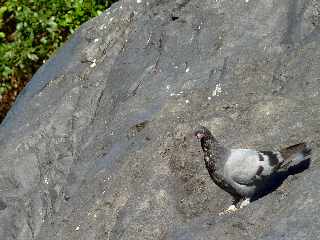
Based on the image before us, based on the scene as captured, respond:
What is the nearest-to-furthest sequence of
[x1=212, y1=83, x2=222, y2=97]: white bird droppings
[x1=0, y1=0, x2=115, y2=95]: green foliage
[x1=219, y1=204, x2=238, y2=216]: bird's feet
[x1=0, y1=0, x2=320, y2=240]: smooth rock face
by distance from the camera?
[x1=219, y1=204, x2=238, y2=216]: bird's feet, [x1=0, y1=0, x2=320, y2=240]: smooth rock face, [x1=212, y1=83, x2=222, y2=97]: white bird droppings, [x1=0, y1=0, x2=115, y2=95]: green foliage

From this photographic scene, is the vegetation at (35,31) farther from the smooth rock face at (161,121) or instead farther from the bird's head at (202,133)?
the bird's head at (202,133)

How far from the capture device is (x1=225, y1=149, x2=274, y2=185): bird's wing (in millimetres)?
6875

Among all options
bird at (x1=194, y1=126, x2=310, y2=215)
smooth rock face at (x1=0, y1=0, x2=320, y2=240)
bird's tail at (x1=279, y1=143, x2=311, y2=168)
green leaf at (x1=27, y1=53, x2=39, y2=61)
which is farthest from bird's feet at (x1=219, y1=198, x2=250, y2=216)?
green leaf at (x1=27, y1=53, x2=39, y2=61)

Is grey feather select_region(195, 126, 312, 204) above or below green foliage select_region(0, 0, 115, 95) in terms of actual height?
above

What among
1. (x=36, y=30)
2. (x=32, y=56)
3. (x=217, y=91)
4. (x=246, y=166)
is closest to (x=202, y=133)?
(x=246, y=166)

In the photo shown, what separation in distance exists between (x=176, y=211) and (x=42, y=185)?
2.37 m

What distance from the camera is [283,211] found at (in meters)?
6.29

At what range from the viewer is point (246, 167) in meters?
6.90

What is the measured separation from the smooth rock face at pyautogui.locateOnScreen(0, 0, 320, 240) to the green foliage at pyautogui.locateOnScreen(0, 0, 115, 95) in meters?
2.73

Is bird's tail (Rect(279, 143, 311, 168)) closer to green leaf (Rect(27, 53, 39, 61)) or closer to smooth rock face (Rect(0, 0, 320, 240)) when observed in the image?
smooth rock face (Rect(0, 0, 320, 240))

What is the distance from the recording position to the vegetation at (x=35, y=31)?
1369 centimetres

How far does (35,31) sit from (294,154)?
8.16m

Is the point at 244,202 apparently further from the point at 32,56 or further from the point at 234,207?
the point at 32,56

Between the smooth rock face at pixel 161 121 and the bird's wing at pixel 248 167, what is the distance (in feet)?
0.66
